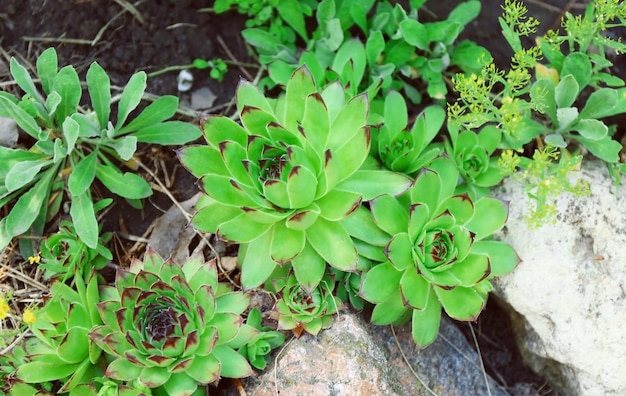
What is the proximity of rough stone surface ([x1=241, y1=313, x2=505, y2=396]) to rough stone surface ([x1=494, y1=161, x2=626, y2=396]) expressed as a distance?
35 cm

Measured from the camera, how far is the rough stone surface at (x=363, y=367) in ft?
7.74

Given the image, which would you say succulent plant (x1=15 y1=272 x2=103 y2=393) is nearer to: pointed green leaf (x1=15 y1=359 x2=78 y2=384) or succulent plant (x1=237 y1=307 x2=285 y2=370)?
pointed green leaf (x1=15 y1=359 x2=78 y2=384)

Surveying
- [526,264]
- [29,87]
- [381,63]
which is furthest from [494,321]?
[29,87]

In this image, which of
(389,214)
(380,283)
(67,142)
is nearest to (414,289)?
(380,283)

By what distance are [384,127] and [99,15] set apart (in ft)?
5.12

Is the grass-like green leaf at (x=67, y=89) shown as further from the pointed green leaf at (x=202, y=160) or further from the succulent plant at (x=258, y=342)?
the succulent plant at (x=258, y=342)

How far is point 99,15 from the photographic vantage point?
3234 millimetres

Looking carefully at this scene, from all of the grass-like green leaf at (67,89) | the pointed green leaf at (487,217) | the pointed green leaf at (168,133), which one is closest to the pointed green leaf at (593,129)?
the pointed green leaf at (487,217)

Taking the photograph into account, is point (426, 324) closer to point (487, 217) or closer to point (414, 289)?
point (414, 289)

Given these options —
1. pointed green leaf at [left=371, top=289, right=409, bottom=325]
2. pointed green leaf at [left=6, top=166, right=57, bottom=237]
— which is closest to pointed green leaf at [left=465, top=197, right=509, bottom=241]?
pointed green leaf at [left=371, top=289, right=409, bottom=325]

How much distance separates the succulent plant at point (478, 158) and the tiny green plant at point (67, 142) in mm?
1084

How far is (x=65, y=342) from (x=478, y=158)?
1.71m

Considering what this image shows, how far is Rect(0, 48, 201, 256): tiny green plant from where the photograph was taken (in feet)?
8.45

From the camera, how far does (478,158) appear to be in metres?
2.67
